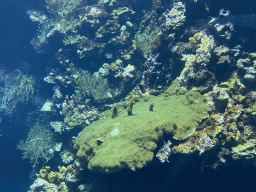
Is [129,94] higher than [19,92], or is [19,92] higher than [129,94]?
[19,92]

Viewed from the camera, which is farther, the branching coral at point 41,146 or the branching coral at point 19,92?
the branching coral at point 19,92

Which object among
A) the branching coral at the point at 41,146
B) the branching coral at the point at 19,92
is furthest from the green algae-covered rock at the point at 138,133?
the branching coral at the point at 19,92

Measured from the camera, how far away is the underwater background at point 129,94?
3369 millimetres

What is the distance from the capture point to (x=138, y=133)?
3.40 m

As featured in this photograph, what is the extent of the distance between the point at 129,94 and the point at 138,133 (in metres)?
3.36

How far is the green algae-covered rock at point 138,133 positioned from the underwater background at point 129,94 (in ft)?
0.08

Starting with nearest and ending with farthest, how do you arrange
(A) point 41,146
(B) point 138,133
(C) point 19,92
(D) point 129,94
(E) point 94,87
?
(B) point 138,133 < (D) point 129,94 < (E) point 94,87 < (A) point 41,146 < (C) point 19,92

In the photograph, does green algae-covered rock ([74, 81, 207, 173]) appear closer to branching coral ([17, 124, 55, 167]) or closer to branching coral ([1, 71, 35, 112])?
branching coral ([17, 124, 55, 167])

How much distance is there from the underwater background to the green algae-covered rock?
24mm

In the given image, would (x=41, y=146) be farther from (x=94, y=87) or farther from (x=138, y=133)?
(x=138, y=133)

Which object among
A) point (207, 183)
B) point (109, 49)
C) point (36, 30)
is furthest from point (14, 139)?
point (207, 183)

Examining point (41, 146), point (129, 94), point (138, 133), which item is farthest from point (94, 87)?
point (138, 133)

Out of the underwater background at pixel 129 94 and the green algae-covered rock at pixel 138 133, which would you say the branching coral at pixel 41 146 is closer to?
the underwater background at pixel 129 94

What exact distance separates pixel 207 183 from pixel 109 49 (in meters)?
7.01
